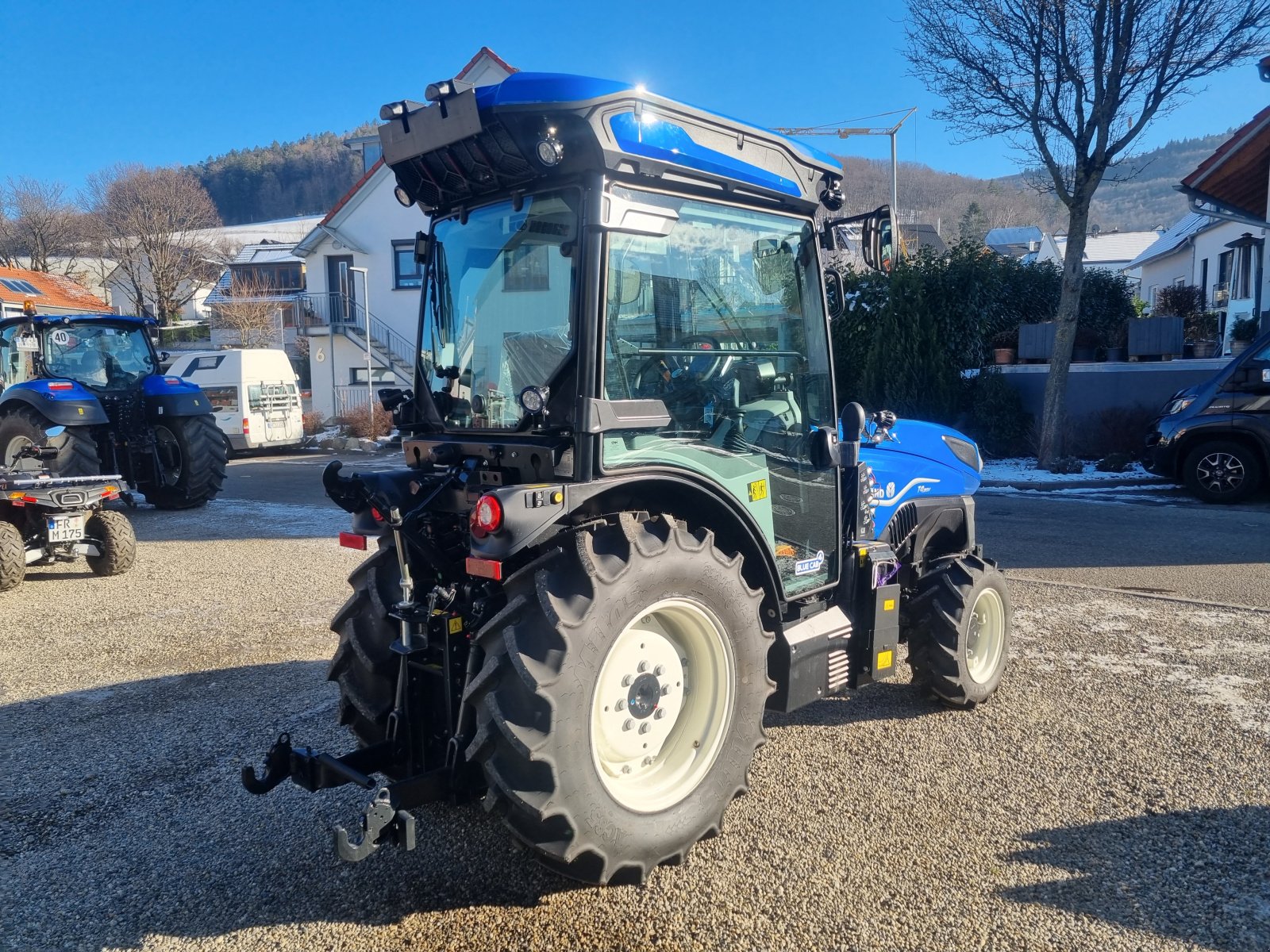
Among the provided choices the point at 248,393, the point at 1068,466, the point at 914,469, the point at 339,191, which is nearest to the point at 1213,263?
the point at 1068,466

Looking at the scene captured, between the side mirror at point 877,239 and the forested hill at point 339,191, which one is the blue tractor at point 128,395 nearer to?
the side mirror at point 877,239

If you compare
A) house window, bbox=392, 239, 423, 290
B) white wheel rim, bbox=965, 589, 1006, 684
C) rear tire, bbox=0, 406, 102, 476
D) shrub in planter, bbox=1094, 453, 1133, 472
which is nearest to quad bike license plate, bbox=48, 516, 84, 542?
rear tire, bbox=0, 406, 102, 476

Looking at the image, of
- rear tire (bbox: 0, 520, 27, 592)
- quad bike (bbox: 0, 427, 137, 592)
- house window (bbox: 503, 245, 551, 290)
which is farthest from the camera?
quad bike (bbox: 0, 427, 137, 592)

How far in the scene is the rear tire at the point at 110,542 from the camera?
8.31m

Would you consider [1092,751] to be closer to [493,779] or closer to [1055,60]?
[493,779]

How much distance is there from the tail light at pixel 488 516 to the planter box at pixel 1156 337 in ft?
51.6

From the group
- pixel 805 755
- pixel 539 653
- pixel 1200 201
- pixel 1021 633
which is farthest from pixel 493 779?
pixel 1200 201

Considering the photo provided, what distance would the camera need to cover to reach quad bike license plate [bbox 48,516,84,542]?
7980 millimetres

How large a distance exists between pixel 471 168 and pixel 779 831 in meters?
2.63

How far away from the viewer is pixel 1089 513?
10.9 m

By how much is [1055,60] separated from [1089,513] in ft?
23.6

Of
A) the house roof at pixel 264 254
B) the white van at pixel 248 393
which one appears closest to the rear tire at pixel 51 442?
the white van at pixel 248 393

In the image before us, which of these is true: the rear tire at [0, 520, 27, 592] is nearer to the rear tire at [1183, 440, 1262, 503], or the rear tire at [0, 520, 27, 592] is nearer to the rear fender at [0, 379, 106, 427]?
the rear fender at [0, 379, 106, 427]

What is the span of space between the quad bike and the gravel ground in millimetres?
2475
